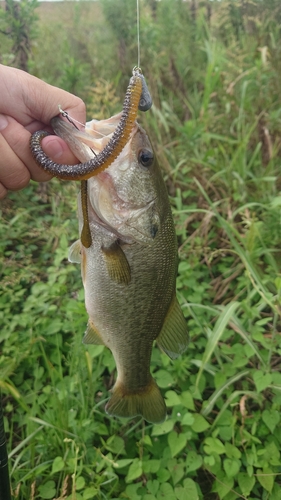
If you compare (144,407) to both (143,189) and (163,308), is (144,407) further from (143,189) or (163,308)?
(143,189)

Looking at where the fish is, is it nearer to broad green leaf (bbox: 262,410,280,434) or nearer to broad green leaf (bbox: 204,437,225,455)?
broad green leaf (bbox: 204,437,225,455)

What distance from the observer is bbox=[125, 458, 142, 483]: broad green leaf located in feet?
5.71

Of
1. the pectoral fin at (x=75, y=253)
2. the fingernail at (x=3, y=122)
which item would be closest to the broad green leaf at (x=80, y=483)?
the pectoral fin at (x=75, y=253)

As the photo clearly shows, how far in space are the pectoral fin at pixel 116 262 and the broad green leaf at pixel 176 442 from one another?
0.91m

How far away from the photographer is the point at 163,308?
1.46 m

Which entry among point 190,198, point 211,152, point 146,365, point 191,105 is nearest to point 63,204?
point 190,198

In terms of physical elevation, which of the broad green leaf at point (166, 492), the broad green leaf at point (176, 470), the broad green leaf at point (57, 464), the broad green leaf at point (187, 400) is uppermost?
the broad green leaf at point (187, 400)

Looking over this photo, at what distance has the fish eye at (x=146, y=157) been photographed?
127 cm

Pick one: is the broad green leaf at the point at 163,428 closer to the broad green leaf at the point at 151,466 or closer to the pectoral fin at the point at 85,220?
the broad green leaf at the point at 151,466

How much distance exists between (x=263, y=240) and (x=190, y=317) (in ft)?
2.35

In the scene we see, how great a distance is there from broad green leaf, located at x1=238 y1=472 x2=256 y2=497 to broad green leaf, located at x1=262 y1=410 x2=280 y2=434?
23 cm

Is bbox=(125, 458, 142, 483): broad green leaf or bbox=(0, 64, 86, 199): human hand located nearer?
bbox=(0, 64, 86, 199): human hand

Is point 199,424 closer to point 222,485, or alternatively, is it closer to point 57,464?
point 222,485

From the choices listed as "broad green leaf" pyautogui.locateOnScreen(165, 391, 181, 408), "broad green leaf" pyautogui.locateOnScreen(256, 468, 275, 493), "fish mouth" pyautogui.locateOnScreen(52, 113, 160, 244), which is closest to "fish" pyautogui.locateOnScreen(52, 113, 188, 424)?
"fish mouth" pyautogui.locateOnScreen(52, 113, 160, 244)
